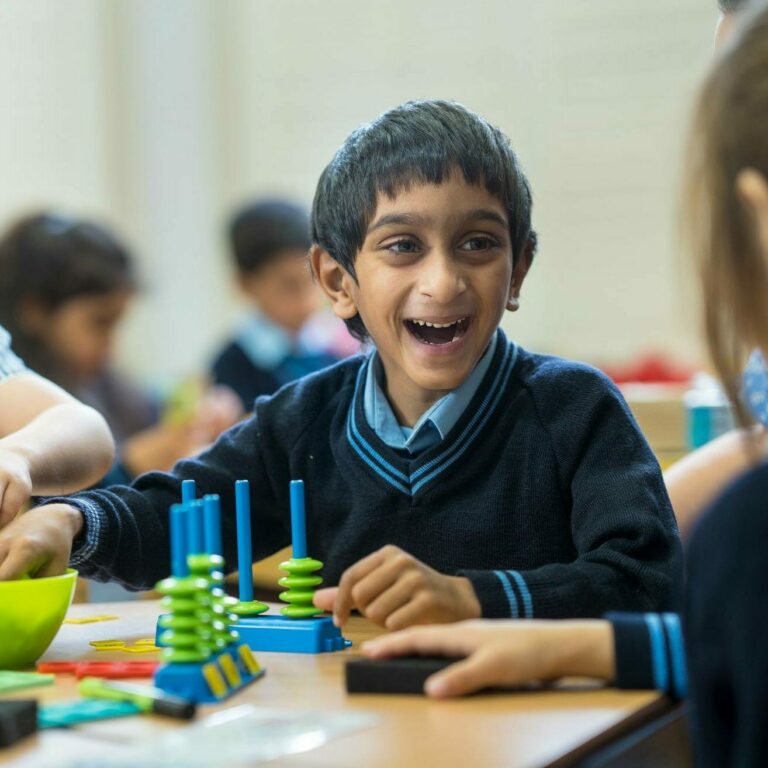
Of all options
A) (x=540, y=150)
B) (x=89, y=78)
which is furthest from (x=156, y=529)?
(x=89, y=78)

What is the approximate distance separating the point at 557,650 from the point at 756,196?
0.34 m

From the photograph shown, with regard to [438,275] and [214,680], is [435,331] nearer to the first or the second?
[438,275]

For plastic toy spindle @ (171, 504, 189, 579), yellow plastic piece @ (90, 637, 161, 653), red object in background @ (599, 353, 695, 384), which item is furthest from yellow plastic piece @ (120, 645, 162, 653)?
red object in background @ (599, 353, 695, 384)

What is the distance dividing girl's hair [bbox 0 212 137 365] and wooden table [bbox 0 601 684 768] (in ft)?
6.61

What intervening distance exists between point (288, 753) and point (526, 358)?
0.68m

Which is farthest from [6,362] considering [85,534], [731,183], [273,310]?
[273,310]

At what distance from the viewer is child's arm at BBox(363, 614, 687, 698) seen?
0.86 m

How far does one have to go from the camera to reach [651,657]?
88cm

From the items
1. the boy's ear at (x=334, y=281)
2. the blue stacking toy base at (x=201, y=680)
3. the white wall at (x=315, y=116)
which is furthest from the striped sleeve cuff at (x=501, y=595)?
the white wall at (x=315, y=116)

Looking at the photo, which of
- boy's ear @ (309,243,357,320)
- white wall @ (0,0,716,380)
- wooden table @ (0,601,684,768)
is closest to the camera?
wooden table @ (0,601,684,768)

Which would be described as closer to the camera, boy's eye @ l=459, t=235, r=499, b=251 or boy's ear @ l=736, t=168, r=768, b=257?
boy's ear @ l=736, t=168, r=768, b=257

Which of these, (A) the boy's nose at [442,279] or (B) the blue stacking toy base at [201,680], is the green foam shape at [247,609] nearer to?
(B) the blue stacking toy base at [201,680]

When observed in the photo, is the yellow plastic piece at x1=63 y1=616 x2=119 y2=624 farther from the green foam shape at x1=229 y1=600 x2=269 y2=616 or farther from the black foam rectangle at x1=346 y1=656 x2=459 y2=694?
the black foam rectangle at x1=346 y1=656 x2=459 y2=694

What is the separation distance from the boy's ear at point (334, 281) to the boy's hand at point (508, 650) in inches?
22.4
